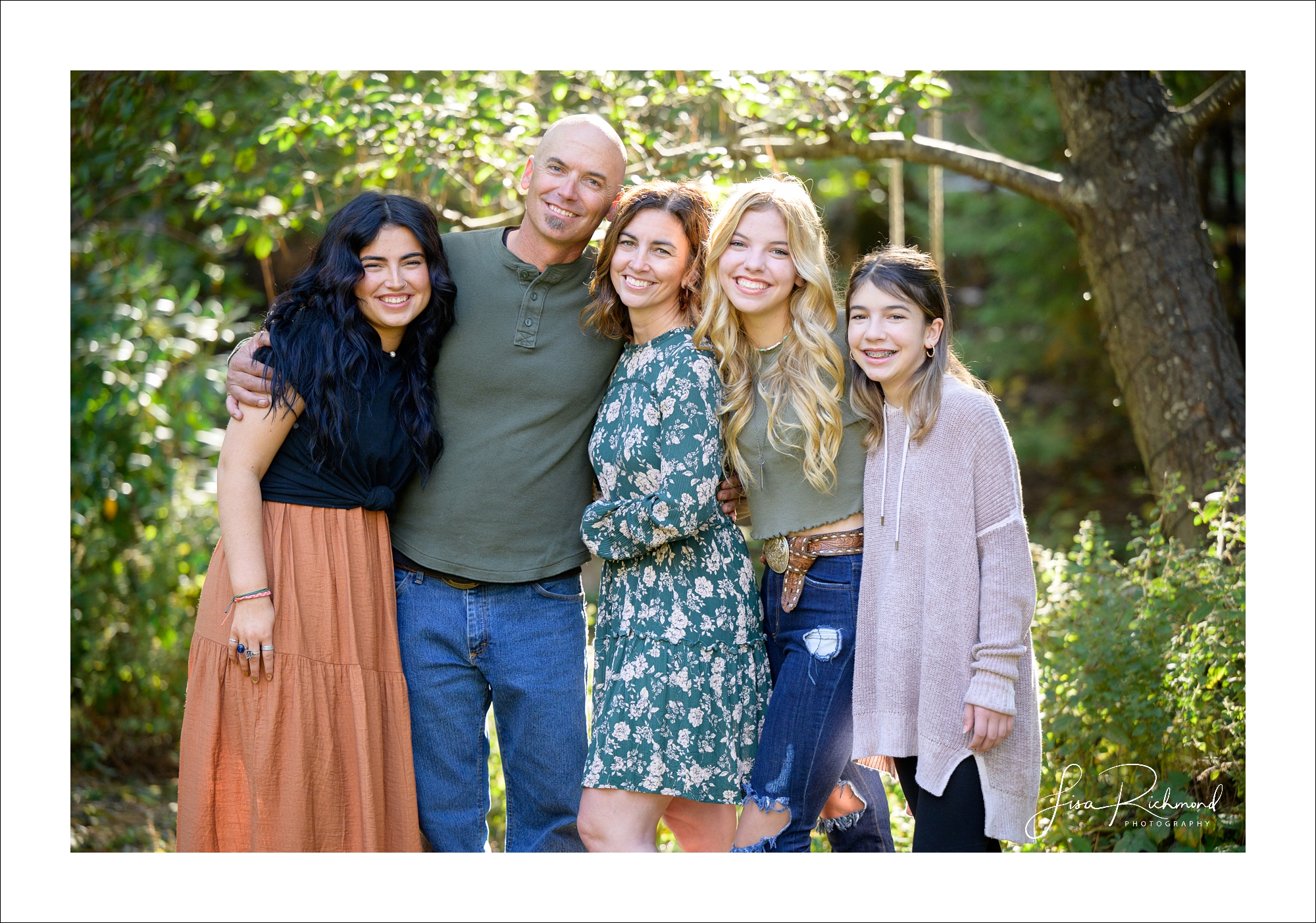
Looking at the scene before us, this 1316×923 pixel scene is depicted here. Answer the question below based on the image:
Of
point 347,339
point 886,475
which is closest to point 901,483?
point 886,475

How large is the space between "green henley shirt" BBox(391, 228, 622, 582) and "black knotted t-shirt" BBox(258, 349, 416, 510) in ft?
0.42

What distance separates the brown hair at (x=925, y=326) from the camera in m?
2.50

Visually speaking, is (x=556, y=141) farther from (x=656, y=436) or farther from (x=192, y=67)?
(x=192, y=67)

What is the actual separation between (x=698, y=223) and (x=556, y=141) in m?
0.46

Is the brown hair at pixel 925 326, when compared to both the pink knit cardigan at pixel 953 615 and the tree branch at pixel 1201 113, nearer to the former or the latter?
the pink knit cardigan at pixel 953 615

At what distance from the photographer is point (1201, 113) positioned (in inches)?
156

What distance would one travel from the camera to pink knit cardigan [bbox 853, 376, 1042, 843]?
7.82 feet

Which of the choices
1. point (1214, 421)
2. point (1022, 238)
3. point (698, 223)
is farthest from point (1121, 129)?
point (1022, 238)

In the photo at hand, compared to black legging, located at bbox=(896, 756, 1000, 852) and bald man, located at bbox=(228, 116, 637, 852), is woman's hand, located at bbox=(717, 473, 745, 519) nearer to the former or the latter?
bald man, located at bbox=(228, 116, 637, 852)

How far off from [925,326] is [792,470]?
47cm

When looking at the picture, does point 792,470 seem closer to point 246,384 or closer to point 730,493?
point 730,493

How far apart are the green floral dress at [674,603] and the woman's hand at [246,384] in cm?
84

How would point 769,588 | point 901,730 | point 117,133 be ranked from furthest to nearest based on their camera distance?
point 117,133
point 769,588
point 901,730

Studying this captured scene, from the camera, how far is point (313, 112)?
399cm
